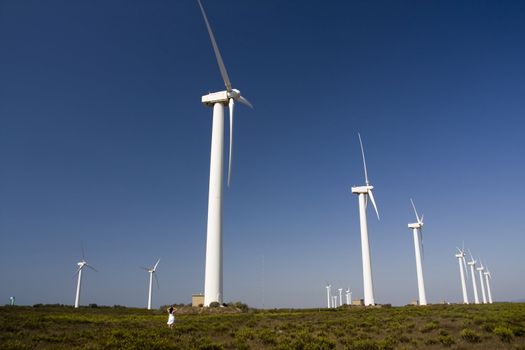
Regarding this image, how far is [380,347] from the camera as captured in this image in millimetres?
20234

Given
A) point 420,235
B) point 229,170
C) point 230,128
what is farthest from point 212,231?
point 420,235

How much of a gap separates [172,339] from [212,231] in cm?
2214

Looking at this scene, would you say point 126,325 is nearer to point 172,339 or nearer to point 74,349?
point 172,339

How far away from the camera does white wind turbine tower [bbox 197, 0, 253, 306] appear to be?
42.9 m

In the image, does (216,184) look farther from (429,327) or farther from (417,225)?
(417,225)

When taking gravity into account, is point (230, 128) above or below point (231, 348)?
above

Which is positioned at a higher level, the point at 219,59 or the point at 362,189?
the point at 219,59

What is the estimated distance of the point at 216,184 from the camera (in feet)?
152

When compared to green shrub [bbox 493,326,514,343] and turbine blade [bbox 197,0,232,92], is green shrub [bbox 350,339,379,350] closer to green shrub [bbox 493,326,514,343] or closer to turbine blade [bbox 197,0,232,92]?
green shrub [bbox 493,326,514,343]

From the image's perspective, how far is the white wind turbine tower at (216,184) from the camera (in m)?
42.9

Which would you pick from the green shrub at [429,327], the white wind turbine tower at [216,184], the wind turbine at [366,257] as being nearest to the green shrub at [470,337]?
the green shrub at [429,327]

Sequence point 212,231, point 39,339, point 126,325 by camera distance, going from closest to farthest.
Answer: point 39,339
point 126,325
point 212,231

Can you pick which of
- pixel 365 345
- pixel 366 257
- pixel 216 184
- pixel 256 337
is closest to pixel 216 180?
pixel 216 184

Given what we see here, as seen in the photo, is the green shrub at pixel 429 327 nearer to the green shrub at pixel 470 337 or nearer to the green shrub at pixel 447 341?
the green shrub at pixel 470 337
